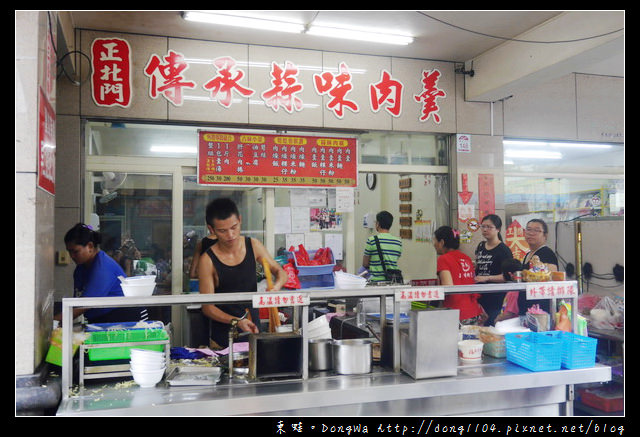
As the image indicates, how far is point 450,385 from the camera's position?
229cm

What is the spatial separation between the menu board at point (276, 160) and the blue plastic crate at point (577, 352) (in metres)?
2.79

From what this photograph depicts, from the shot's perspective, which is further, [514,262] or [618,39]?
[514,262]

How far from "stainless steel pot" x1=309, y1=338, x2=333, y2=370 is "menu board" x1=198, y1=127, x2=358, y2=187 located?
8.22ft

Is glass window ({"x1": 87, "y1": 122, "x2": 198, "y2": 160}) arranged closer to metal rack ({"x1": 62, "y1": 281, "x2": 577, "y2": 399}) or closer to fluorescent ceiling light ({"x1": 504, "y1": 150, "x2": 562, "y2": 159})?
metal rack ({"x1": 62, "y1": 281, "x2": 577, "y2": 399})

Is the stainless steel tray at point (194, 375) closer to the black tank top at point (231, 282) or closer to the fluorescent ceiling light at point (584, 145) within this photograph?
the black tank top at point (231, 282)

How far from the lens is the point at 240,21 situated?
13.0 feet

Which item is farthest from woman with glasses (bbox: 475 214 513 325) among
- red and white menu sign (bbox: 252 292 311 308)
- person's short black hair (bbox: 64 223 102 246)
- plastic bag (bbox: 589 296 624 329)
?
person's short black hair (bbox: 64 223 102 246)

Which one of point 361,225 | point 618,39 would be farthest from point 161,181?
point 618,39


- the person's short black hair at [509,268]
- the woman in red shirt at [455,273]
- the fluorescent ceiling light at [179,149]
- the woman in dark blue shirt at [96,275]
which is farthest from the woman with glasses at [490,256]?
the woman in dark blue shirt at [96,275]

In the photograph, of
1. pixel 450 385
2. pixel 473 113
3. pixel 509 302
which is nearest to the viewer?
pixel 450 385

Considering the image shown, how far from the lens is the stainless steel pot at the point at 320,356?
95.2 inches

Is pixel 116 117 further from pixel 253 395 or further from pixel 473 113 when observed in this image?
pixel 473 113

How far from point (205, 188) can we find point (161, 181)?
392mm

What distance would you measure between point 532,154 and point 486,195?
0.81 metres
